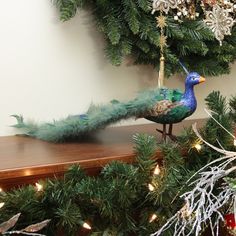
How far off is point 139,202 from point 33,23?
45cm

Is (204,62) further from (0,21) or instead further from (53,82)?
(0,21)

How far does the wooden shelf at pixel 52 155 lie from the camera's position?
0.63 metres

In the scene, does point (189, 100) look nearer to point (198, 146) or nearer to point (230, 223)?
point (198, 146)

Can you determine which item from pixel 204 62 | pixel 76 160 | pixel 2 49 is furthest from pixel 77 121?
pixel 204 62

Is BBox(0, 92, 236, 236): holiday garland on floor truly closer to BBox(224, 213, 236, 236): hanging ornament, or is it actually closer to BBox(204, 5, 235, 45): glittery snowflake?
BBox(224, 213, 236, 236): hanging ornament

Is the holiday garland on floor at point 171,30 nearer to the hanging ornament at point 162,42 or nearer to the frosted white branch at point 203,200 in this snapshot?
the hanging ornament at point 162,42

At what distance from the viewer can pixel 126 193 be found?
0.63 meters

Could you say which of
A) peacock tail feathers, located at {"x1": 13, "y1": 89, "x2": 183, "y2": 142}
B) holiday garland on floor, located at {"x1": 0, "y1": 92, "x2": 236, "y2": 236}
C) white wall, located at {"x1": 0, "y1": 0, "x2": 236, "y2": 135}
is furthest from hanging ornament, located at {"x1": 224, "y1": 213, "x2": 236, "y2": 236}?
white wall, located at {"x1": 0, "y1": 0, "x2": 236, "y2": 135}

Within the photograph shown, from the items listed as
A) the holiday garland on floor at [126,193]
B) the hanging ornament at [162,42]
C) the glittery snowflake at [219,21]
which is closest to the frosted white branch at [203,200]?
the holiday garland on floor at [126,193]

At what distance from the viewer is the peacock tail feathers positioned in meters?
0.73

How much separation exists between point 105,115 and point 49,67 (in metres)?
0.22

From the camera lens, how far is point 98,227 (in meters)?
0.67

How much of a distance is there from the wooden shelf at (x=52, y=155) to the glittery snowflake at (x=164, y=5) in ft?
0.94

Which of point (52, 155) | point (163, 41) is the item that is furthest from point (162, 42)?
point (52, 155)
